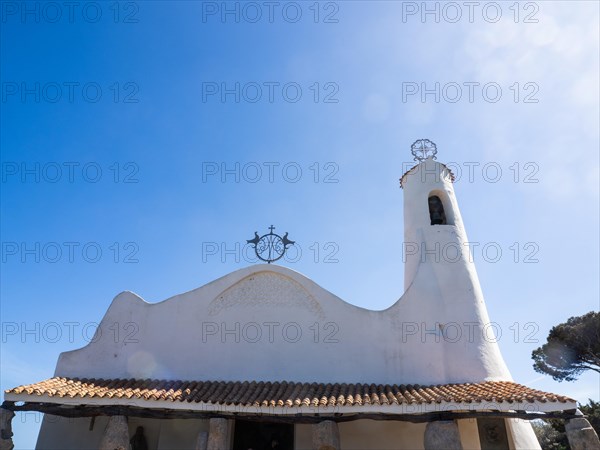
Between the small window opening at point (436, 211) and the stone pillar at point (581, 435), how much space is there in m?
6.43

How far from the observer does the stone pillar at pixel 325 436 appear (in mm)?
7871

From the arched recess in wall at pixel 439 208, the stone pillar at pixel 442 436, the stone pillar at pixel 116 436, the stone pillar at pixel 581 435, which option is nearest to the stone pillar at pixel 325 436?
the stone pillar at pixel 442 436

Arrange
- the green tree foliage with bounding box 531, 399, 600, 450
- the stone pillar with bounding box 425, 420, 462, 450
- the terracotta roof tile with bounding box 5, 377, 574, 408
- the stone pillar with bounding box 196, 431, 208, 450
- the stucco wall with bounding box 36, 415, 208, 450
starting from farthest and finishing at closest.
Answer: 1. the green tree foliage with bounding box 531, 399, 600, 450
2. the stucco wall with bounding box 36, 415, 208, 450
3. the stone pillar with bounding box 196, 431, 208, 450
4. the terracotta roof tile with bounding box 5, 377, 574, 408
5. the stone pillar with bounding box 425, 420, 462, 450

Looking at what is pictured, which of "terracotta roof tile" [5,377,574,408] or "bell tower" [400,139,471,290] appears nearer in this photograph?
"terracotta roof tile" [5,377,574,408]

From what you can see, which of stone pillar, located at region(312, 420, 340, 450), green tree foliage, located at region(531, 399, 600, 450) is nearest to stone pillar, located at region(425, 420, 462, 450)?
stone pillar, located at region(312, 420, 340, 450)

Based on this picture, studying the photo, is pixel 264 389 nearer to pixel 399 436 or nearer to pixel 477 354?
pixel 399 436

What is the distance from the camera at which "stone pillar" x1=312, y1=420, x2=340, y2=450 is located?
7871mm

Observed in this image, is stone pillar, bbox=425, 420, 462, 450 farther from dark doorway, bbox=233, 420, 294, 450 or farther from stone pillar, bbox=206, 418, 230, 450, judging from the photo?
stone pillar, bbox=206, 418, 230, 450

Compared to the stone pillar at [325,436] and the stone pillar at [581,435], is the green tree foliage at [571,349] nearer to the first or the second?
the stone pillar at [581,435]

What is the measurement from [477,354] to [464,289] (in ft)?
5.81

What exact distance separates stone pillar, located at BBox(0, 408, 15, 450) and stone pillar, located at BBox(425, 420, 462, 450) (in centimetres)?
815

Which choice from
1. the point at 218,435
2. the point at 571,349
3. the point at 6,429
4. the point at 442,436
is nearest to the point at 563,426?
the point at 571,349

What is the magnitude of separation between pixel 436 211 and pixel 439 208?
15cm

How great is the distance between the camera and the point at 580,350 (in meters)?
17.4
